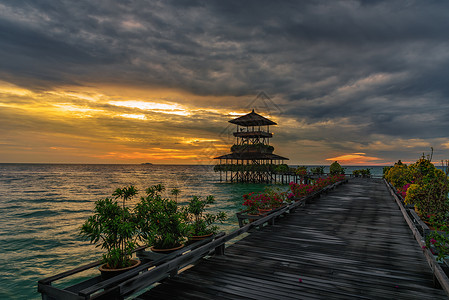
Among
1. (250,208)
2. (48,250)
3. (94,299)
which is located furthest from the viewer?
(48,250)

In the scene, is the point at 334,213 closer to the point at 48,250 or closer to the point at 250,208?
the point at 250,208

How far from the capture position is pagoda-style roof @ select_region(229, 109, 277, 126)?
6038 centimetres

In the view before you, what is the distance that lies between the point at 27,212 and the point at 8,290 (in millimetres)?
24219

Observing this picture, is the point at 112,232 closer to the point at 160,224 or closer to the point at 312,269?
the point at 160,224

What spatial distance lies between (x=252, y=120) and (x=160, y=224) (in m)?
55.8

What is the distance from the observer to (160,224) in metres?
5.81

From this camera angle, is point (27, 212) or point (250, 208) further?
point (27, 212)

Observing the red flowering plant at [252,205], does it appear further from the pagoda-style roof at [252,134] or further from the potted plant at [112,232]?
the pagoda-style roof at [252,134]

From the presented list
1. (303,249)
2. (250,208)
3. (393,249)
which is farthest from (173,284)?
(250,208)

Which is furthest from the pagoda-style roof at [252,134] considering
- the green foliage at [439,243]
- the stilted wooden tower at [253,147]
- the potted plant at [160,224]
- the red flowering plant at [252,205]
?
the potted plant at [160,224]

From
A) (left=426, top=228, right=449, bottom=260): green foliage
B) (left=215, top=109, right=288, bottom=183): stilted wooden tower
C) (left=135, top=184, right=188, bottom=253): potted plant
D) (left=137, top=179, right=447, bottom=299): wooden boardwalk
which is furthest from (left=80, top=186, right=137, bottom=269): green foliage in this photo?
(left=215, top=109, right=288, bottom=183): stilted wooden tower

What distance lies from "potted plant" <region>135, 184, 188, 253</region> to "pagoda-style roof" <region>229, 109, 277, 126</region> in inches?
2157

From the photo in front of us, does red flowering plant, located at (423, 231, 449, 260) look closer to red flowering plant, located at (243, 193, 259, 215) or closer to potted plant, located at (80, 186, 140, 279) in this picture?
potted plant, located at (80, 186, 140, 279)

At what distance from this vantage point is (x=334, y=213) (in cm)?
1352
